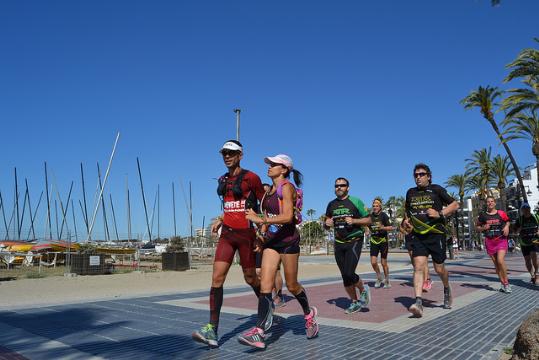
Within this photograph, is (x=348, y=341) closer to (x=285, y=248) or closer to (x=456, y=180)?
(x=285, y=248)

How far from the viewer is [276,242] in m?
4.78

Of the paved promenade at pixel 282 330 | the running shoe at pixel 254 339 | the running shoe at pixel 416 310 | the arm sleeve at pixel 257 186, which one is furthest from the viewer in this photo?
the running shoe at pixel 416 310

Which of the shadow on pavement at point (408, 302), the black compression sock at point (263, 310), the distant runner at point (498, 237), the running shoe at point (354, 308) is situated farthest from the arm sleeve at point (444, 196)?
the black compression sock at point (263, 310)

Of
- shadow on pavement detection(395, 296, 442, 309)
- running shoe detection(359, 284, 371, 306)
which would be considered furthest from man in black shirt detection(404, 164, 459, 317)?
running shoe detection(359, 284, 371, 306)

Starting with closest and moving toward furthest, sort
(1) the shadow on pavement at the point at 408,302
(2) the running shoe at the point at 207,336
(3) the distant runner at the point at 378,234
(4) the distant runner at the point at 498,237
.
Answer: (2) the running shoe at the point at 207,336 → (1) the shadow on pavement at the point at 408,302 → (4) the distant runner at the point at 498,237 → (3) the distant runner at the point at 378,234

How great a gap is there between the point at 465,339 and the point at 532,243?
6.37 metres

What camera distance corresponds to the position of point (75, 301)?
9.18 m

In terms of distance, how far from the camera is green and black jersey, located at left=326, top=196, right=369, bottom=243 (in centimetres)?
646

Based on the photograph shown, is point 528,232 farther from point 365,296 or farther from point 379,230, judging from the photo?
point 365,296

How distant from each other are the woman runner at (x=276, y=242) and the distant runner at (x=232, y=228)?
15 cm

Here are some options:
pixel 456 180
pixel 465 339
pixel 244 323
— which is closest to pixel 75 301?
pixel 244 323

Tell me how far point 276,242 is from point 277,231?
12cm

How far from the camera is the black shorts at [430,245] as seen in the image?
6621 millimetres

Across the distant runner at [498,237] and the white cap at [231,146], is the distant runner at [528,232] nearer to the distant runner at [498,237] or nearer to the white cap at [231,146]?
the distant runner at [498,237]
